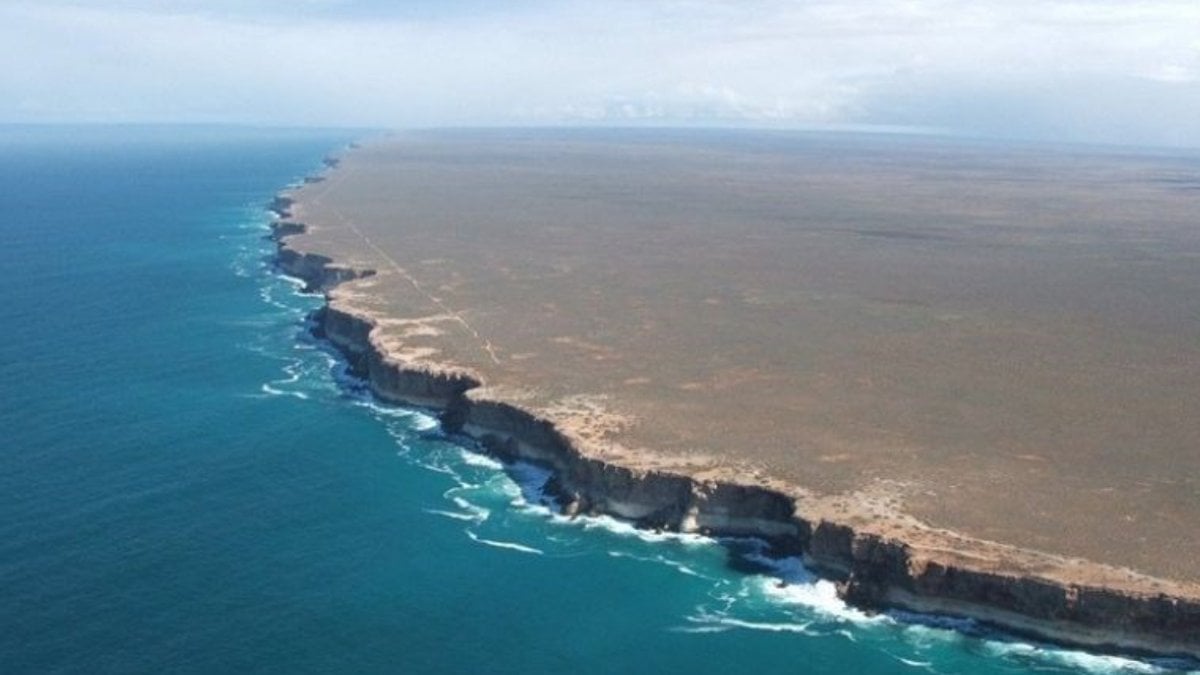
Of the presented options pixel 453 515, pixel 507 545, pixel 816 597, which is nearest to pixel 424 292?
pixel 453 515

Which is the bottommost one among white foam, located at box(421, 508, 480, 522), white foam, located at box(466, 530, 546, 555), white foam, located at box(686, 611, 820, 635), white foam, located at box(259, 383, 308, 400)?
white foam, located at box(686, 611, 820, 635)

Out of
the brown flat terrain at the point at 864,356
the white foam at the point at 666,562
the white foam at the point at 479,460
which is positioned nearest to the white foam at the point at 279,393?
the brown flat terrain at the point at 864,356

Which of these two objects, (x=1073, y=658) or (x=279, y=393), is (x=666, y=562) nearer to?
(x=1073, y=658)

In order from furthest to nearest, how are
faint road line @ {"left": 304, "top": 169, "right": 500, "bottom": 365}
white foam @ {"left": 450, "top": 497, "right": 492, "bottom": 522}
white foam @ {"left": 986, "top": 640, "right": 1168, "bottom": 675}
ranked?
faint road line @ {"left": 304, "top": 169, "right": 500, "bottom": 365}
white foam @ {"left": 450, "top": 497, "right": 492, "bottom": 522}
white foam @ {"left": 986, "top": 640, "right": 1168, "bottom": 675}

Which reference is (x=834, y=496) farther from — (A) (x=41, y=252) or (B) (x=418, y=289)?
(A) (x=41, y=252)

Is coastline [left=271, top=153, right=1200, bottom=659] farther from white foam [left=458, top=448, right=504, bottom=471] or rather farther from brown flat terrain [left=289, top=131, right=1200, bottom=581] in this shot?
brown flat terrain [left=289, top=131, right=1200, bottom=581]

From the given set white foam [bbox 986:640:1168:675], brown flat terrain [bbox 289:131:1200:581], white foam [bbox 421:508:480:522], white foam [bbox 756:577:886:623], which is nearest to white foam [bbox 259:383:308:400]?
brown flat terrain [bbox 289:131:1200:581]

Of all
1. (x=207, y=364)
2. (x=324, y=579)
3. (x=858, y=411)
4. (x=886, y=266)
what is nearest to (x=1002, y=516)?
(x=858, y=411)

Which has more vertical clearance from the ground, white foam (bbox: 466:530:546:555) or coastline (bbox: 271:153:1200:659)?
coastline (bbox: 271:153:1200:659)
